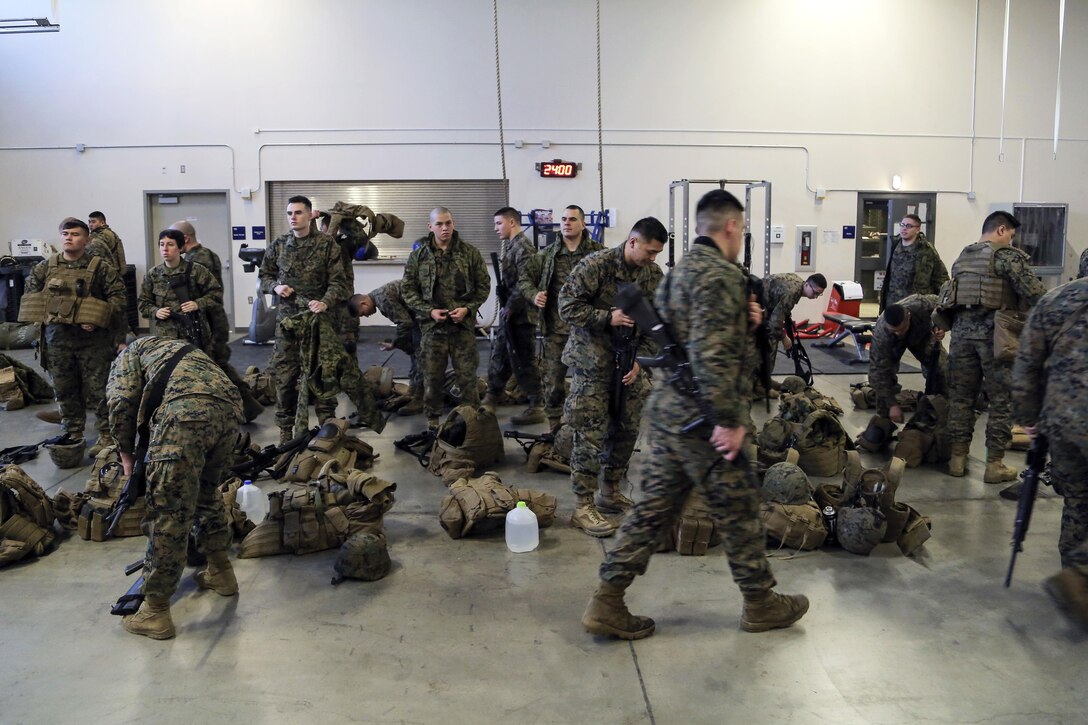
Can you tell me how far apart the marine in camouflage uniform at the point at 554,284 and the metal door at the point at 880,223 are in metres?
8.91

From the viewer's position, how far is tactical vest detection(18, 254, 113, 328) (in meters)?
6.32

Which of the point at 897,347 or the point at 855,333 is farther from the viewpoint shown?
the point at 855,333

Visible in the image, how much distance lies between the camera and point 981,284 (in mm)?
5801

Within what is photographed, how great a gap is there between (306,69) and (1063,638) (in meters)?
12.3

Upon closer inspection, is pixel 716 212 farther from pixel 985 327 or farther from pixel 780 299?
pixel 780 299

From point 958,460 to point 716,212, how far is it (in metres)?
3.80

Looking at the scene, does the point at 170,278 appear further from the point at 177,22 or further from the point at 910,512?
the point at 177,22

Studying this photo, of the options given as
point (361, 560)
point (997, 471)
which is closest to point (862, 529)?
point (997, 471)

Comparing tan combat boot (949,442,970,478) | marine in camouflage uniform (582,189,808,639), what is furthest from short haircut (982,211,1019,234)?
marine in camouflage uniform (582,189,808,639)

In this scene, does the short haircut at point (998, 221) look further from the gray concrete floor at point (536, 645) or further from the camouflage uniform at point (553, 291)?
the camouflage uniform at point (553, 291)

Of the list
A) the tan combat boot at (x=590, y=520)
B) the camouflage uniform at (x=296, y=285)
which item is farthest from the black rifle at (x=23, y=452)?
the tan combat boot at (x=590, y=520)

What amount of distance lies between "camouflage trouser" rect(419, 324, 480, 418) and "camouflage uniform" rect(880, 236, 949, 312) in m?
4.86

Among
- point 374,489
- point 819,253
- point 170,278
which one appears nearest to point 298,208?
point 170,278

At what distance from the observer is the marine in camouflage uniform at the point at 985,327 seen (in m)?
5.76
